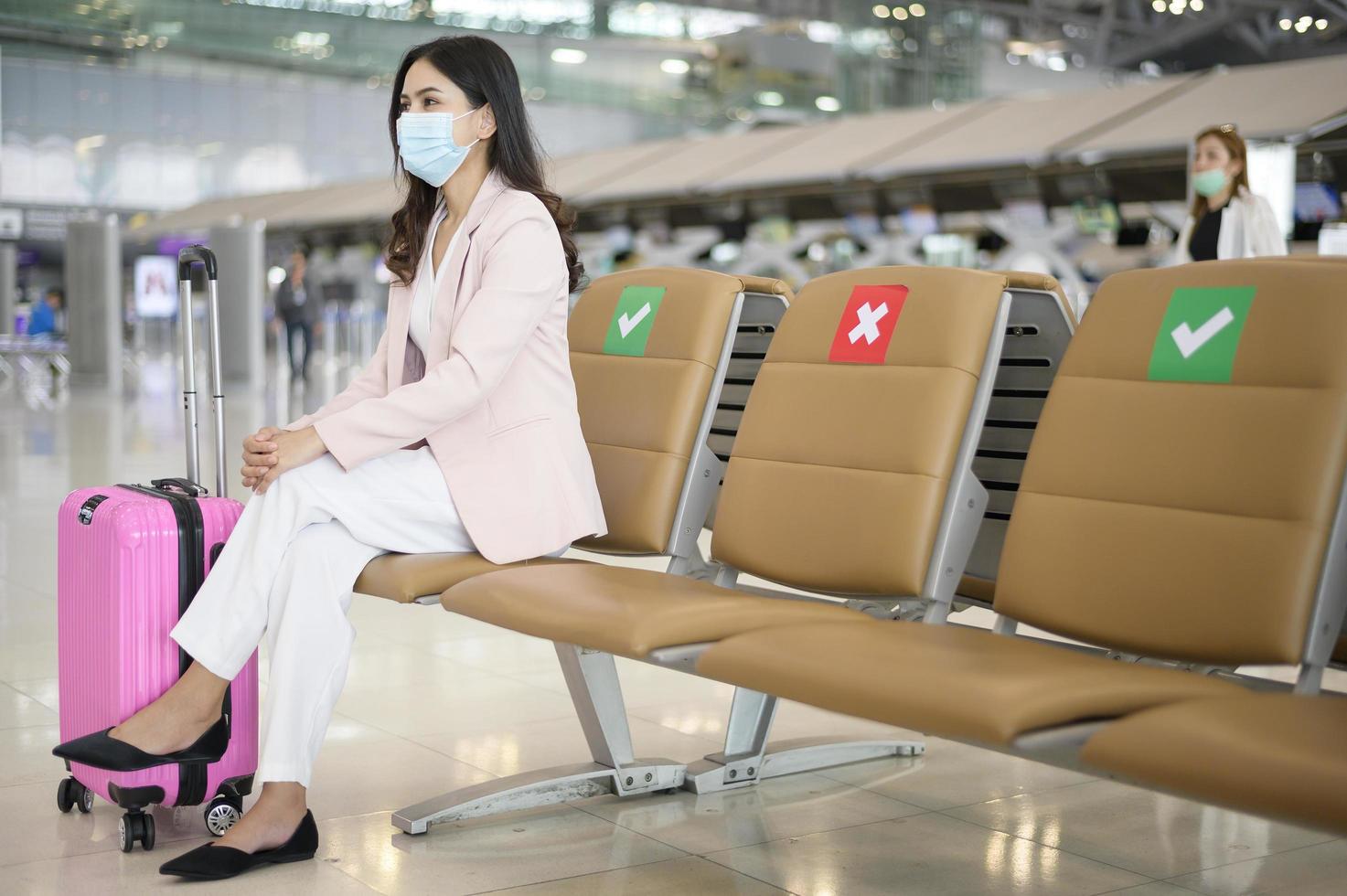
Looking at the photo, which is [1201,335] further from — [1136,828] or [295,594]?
[295,594]

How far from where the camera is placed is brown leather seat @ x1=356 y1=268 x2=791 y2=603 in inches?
106

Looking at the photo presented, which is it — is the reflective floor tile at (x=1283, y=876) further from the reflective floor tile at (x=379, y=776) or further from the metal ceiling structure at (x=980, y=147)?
the metal ceiling structure at (x=980, y=147)

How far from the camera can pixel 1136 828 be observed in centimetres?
256

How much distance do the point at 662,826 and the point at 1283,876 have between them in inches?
40.2

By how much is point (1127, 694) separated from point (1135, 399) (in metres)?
0.62

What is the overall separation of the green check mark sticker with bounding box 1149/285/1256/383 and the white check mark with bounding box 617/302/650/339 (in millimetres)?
1109

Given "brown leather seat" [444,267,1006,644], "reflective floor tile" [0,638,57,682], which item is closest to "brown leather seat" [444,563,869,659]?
"brown leather seat" [444,267,1006,644]

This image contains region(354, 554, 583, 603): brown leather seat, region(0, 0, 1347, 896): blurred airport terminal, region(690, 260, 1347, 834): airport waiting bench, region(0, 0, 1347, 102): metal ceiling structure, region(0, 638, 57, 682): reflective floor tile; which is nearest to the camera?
region(690, 260, 1347, 834): airport waiting bench

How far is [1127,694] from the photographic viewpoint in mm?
1553

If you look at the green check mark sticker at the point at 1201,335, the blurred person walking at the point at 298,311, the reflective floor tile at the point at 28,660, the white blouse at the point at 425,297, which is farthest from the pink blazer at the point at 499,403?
the blurred person walking at the point at 298,311

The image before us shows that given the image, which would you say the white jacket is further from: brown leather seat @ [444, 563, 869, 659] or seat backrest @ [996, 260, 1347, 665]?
brown leather seat @ [444, 563, 869, 659]

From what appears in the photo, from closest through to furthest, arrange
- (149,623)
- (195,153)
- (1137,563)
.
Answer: (1137,563) < (149,623) < (195,153)

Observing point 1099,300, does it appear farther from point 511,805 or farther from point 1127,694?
point 511,805

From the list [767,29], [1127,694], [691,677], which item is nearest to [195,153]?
[767,29]
